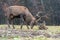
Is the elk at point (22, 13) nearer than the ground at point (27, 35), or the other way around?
the ground at point (27, 35)

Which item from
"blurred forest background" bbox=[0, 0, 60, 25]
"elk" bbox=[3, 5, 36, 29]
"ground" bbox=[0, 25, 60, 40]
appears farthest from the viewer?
"blurred forest background" bbox=[0, 0, 60, 25]

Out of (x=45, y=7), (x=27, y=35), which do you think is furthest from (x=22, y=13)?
(x=45, y=7)

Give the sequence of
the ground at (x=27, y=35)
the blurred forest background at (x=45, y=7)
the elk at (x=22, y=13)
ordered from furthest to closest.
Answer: the blurred forest background at (x=45, y=7) → the elk at (x=22, y=13) → the ground at (x=27, y=35)

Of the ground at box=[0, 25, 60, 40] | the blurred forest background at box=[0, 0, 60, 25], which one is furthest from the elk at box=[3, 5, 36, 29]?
the blurred forest background at box=[0, 0, 60, 25]

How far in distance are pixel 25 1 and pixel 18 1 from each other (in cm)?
52

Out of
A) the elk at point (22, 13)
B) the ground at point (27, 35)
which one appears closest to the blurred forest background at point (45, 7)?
the elk at point (22, 13)

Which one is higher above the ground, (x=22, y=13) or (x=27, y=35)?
(x=22, y=13)

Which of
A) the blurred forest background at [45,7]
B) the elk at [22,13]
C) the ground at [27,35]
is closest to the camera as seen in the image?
the ground at [27,35]

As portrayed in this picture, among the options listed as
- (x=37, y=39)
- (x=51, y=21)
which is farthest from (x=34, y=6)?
(x=37, y=39)

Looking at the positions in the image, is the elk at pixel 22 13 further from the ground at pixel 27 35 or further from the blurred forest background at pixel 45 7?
the blurred forest background at pixel 45 7

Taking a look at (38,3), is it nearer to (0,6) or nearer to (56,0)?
(56,0)

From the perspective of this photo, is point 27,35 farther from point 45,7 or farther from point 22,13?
point 45,7

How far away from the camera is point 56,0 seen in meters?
21.0

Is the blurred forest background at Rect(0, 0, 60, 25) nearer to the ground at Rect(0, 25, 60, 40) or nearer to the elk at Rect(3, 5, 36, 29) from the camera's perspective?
the elk at Rect(3, 5, 36, 29)
